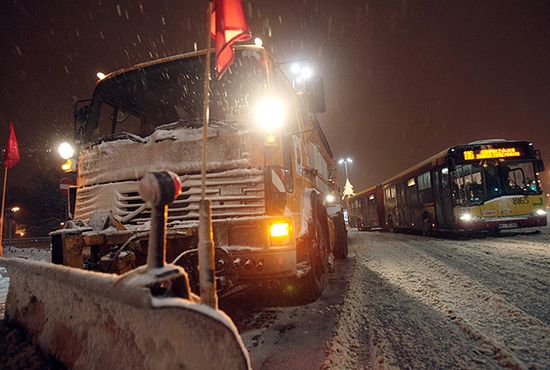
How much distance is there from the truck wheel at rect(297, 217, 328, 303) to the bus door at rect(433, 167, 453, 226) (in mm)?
8978

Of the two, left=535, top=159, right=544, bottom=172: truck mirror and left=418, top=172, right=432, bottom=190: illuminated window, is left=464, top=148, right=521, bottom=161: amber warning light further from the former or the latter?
left=418, top=172, right=432, bottom=190: illuminated window

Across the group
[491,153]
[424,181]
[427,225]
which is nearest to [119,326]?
[491,153]

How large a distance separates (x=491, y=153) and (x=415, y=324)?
10269 mm

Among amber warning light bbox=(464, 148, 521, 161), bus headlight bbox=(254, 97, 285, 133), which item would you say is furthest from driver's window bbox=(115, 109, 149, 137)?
amber warning light bbox=(464, 148, 521, 161)

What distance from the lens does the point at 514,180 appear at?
35.2 feet

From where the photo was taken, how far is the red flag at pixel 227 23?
95.0 inches

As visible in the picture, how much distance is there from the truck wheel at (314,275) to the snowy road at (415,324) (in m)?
0.14

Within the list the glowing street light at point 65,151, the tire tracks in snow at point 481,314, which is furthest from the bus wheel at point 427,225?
the glowing street light at point 65,151

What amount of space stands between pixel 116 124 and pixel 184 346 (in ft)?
14.0

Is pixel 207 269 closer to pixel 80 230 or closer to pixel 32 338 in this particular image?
pixel 32 338

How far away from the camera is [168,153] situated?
3.65m

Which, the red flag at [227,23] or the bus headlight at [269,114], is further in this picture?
the bus headlight at [269,114]

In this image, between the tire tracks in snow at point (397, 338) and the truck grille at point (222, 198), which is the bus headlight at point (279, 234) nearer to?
the truck grille at point (222, 198)

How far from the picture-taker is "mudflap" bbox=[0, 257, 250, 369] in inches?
50.7
